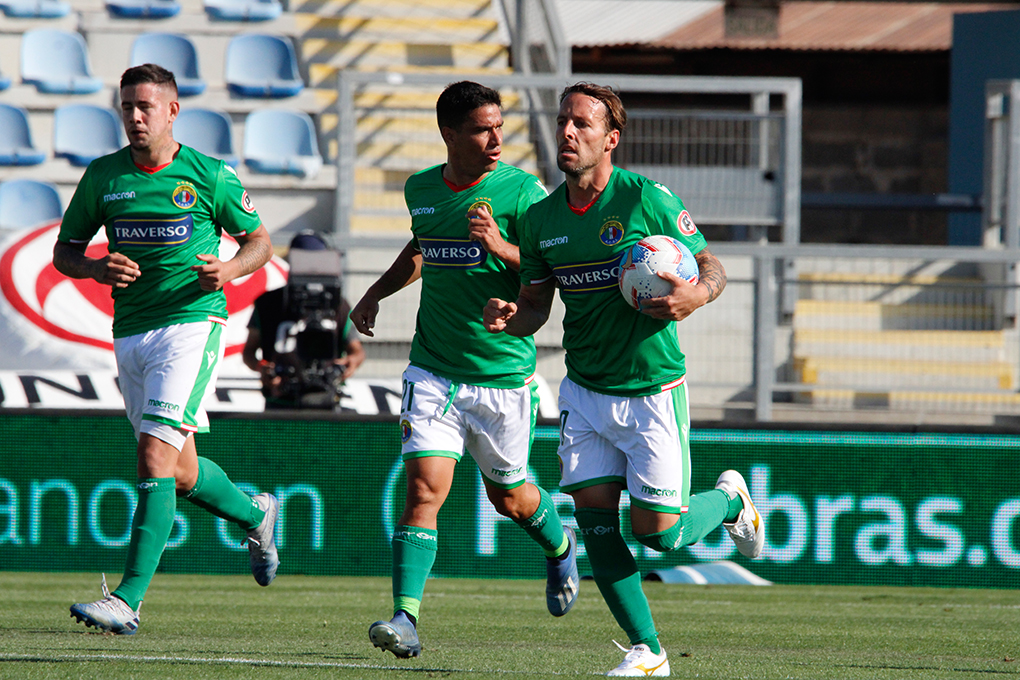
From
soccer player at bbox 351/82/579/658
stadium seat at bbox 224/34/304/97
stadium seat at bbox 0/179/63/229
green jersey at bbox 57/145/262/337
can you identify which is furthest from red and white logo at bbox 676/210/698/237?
stadium seat at bbox 224/34/304/97

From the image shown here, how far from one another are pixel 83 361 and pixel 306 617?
6.26m

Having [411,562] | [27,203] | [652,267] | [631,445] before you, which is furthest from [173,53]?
[652,267]

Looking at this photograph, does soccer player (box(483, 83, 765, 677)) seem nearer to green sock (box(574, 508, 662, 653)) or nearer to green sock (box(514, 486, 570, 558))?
green sock (box(574, 508, 662, 653))

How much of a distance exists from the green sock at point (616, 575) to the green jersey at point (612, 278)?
50 cm

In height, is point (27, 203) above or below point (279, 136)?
below

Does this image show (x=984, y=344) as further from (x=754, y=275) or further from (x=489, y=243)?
(x=489, y=243)

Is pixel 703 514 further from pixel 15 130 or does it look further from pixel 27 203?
pixel 15 130

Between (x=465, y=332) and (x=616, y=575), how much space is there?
124 centimetres

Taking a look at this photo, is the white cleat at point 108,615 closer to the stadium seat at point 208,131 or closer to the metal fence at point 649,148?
the metal fence at point 649,148

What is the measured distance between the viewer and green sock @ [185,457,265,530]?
611 centimetres

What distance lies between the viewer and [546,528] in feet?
19.4

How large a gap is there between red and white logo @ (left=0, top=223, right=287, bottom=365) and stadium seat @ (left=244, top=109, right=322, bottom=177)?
2654mm

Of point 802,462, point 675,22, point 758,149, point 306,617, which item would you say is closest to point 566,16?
point 675,22

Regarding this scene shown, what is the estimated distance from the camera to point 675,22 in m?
20.0
